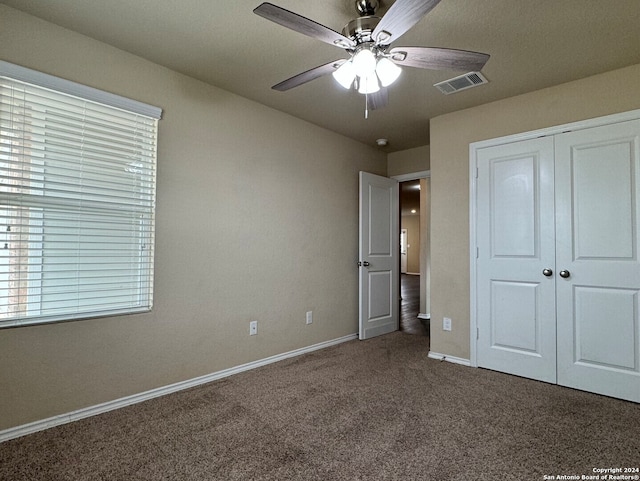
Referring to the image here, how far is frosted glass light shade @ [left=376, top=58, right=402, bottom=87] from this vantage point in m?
1.78

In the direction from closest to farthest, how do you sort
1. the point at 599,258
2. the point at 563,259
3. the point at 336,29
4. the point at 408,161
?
the point at 336,29 → the point at 599,258 → the point at 563,259 → the point at 408,161

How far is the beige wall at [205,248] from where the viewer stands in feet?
6.83

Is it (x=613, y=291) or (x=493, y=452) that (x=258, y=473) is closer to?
(x=493, y=452)

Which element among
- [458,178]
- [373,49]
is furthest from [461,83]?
[373,49]

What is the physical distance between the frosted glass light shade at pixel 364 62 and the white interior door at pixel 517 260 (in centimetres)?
189

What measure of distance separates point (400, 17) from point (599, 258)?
237cm

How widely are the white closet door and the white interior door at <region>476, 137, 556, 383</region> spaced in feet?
0.29

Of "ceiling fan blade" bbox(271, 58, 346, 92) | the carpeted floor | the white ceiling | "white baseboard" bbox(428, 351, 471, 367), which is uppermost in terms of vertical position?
the white ceiling

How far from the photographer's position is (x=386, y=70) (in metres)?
1.80

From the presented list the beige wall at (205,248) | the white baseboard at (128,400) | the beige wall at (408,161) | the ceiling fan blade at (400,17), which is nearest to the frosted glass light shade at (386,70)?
the ceiling fan blade at (400,17)

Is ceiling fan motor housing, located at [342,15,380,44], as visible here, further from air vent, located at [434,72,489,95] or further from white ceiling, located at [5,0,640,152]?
air vent, located at [434,72,489,95]

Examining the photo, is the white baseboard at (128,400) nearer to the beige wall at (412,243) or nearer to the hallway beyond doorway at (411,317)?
the hallway beyond doorway at (411,317)

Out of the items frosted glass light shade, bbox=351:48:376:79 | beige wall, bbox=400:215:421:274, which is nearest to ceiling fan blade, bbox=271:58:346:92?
frosted glass light shade, bbox=351:48:376:79

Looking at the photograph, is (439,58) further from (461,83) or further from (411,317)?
(411,317)
